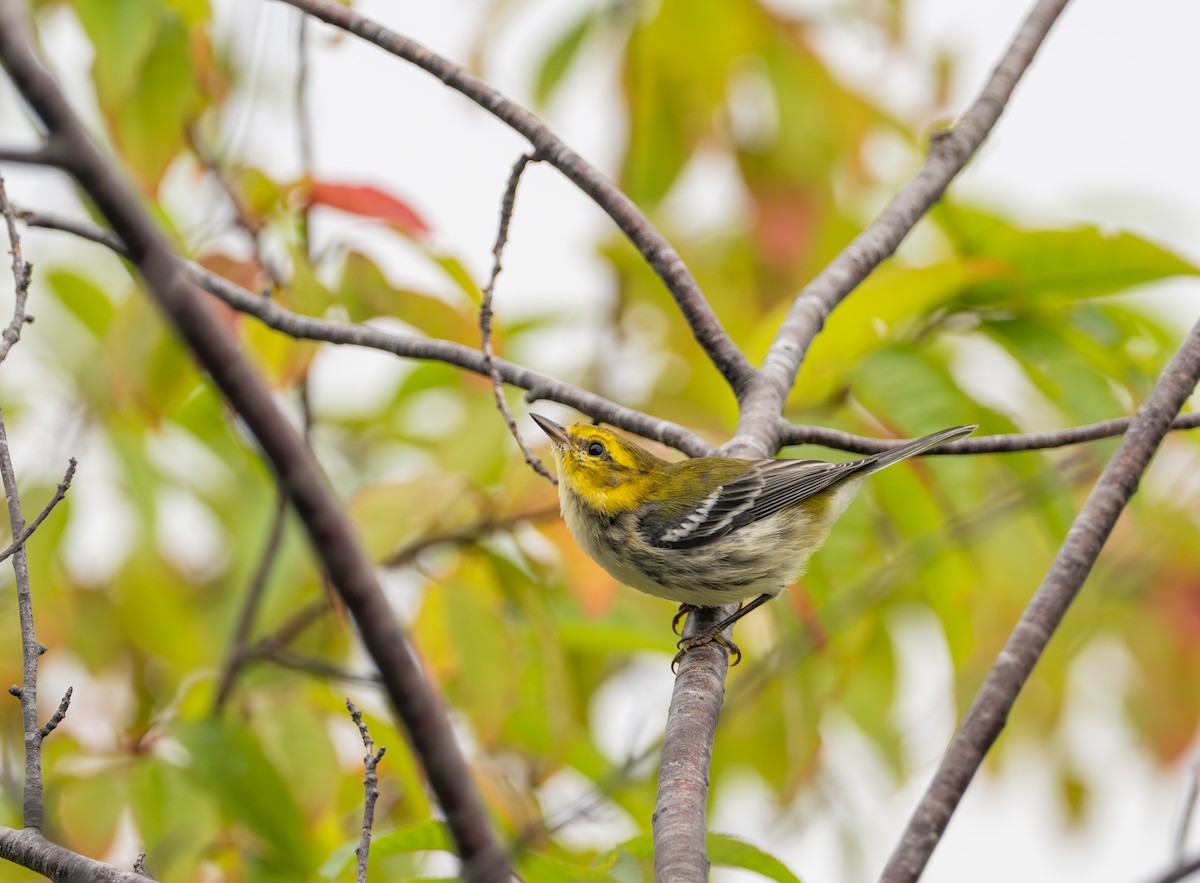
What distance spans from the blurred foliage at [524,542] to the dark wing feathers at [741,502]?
0.24 meters

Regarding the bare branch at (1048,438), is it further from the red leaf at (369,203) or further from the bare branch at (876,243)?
the red leaf at (369,203)

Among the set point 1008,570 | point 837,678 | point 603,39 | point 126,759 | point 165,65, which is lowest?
point 126,759

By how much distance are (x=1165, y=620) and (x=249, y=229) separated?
360cm

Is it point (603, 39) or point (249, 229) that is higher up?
point (603, 39)

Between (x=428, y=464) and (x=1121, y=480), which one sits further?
(x=428, y=464)

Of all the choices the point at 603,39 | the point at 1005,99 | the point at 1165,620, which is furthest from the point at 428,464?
the point at 1165,620

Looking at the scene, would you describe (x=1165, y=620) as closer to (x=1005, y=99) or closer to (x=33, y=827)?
(x=1005, y=99)

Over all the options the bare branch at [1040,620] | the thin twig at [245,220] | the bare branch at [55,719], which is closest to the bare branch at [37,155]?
the bare branch at [55,719]

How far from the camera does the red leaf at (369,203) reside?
3.22 m

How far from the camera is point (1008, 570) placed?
3.40m

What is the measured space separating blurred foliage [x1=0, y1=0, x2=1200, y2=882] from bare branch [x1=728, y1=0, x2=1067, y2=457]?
11 centimetres

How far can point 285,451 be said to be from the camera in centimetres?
107

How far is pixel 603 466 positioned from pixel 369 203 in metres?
1.37

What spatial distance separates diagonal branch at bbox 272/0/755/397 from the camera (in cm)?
268
